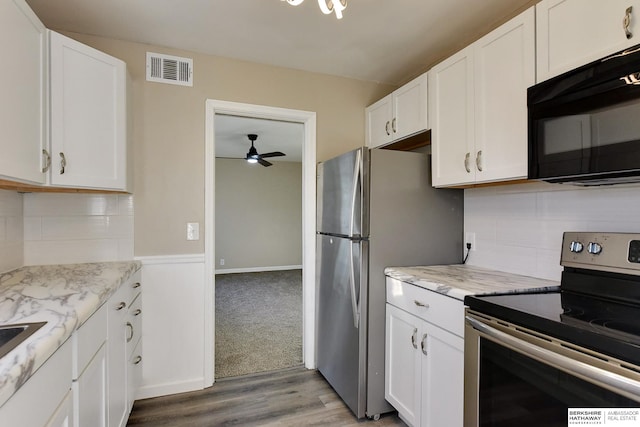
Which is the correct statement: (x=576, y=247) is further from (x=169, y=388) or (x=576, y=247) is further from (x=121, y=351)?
(x=169, y=388)

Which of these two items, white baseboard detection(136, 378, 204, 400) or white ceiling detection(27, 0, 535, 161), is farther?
white baseboard detection(136, 378, 204, 400)

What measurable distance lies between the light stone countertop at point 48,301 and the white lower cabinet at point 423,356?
4.76 ft

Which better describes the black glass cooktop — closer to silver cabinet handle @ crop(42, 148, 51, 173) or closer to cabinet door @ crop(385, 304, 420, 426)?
cabinet door @ crop(385, 304, 420, 426)

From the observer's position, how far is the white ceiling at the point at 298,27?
1833 millimetres

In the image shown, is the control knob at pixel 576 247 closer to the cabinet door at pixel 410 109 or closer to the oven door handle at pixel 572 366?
the oven door handle at pixel 572 366

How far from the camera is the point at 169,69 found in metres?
2.30

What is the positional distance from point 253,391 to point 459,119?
2237 mm

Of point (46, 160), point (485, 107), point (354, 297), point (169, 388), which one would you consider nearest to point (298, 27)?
point (485, 107)

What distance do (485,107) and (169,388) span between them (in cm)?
266

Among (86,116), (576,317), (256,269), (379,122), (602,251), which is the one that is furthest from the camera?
(256,269)

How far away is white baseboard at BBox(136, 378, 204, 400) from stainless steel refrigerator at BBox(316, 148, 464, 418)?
101cm

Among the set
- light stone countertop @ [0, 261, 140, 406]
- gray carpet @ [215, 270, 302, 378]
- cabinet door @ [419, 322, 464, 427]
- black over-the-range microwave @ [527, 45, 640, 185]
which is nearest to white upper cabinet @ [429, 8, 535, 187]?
black over-the-range microwave @ [527, 45, 640, 185]

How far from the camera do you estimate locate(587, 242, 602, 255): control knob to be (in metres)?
1.31

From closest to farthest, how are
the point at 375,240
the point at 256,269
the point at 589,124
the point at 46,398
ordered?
1. the point at 46,398
2. the point at 589,124
3. the point at 375,240
4. the point at 256,269
